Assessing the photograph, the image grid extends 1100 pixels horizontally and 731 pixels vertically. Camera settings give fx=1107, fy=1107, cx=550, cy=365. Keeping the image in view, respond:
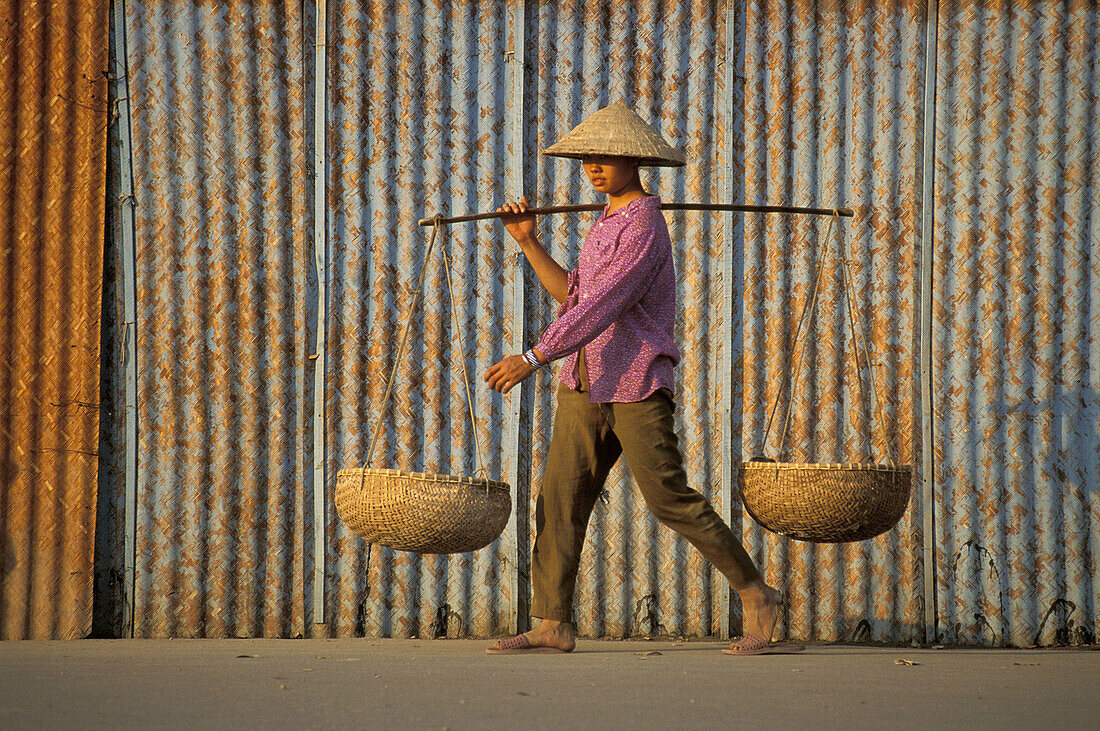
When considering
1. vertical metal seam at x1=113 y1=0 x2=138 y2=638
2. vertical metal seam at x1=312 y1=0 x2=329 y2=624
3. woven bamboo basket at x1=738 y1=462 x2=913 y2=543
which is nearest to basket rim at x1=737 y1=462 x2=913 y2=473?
woven bamboo basket at x1=738 y1=462 x2=913 y2=543

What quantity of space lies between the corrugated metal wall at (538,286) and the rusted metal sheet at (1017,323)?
1 centimetres

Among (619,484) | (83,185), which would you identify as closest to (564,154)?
(619,484)

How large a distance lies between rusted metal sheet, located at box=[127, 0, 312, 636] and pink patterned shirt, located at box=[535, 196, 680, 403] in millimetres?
1503

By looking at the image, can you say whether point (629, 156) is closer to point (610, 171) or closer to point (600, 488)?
point (610, 171)

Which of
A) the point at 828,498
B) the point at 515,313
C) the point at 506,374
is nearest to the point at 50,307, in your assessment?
the point at 515,313

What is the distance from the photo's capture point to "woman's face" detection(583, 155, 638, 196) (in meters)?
4.10

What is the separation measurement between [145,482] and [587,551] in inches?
77.8

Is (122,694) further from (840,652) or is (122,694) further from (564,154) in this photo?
(840,652)

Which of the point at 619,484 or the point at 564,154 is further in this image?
the point at 619,484

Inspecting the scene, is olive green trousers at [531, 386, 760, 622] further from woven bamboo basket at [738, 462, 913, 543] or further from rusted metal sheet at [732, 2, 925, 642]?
rusted metal sheet at [732, 2, 925, 642]

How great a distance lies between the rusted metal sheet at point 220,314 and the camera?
4.88 m

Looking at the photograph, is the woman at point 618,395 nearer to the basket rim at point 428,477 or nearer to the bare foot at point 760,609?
the bare foot at point 760,609

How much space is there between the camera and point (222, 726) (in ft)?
8.86

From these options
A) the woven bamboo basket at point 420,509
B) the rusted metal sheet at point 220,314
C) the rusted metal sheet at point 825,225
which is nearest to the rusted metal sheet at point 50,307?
the rusted metal sheet at point 220,314
